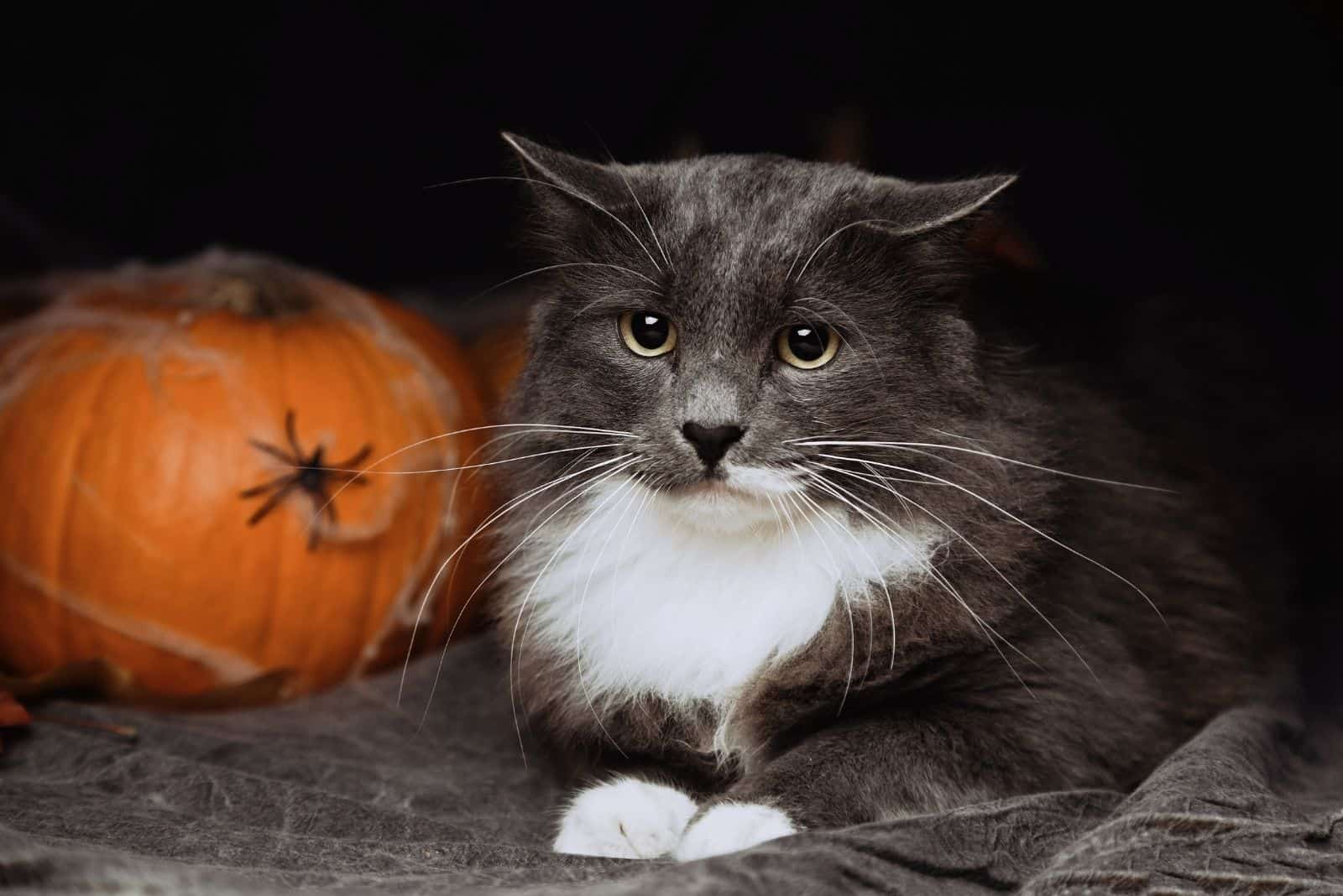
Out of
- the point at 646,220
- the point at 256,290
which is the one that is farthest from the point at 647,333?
the point at 256,290

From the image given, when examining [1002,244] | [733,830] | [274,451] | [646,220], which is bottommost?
[733,830]

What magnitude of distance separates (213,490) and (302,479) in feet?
0.43

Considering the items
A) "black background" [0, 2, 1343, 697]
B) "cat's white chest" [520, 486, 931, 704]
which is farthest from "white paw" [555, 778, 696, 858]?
"black background" [0, 2, 1343, 697]

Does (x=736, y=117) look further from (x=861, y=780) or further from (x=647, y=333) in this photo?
(x=861, y=780)

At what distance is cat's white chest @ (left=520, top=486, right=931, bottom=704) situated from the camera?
1466 mm

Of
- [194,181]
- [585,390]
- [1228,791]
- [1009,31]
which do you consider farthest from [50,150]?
[1228,791]

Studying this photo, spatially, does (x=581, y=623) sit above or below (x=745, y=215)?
below

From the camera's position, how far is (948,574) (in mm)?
1475

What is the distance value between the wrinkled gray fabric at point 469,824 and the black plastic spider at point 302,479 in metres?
0.31

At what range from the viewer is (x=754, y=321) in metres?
1.40

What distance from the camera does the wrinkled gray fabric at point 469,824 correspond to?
1.14m

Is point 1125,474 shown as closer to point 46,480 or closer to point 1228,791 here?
point 1228,791

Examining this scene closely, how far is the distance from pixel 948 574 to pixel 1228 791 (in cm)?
37

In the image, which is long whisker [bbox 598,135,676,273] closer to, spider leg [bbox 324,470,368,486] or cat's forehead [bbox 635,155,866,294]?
cat's forehead [bbox 635,155,866,294]
